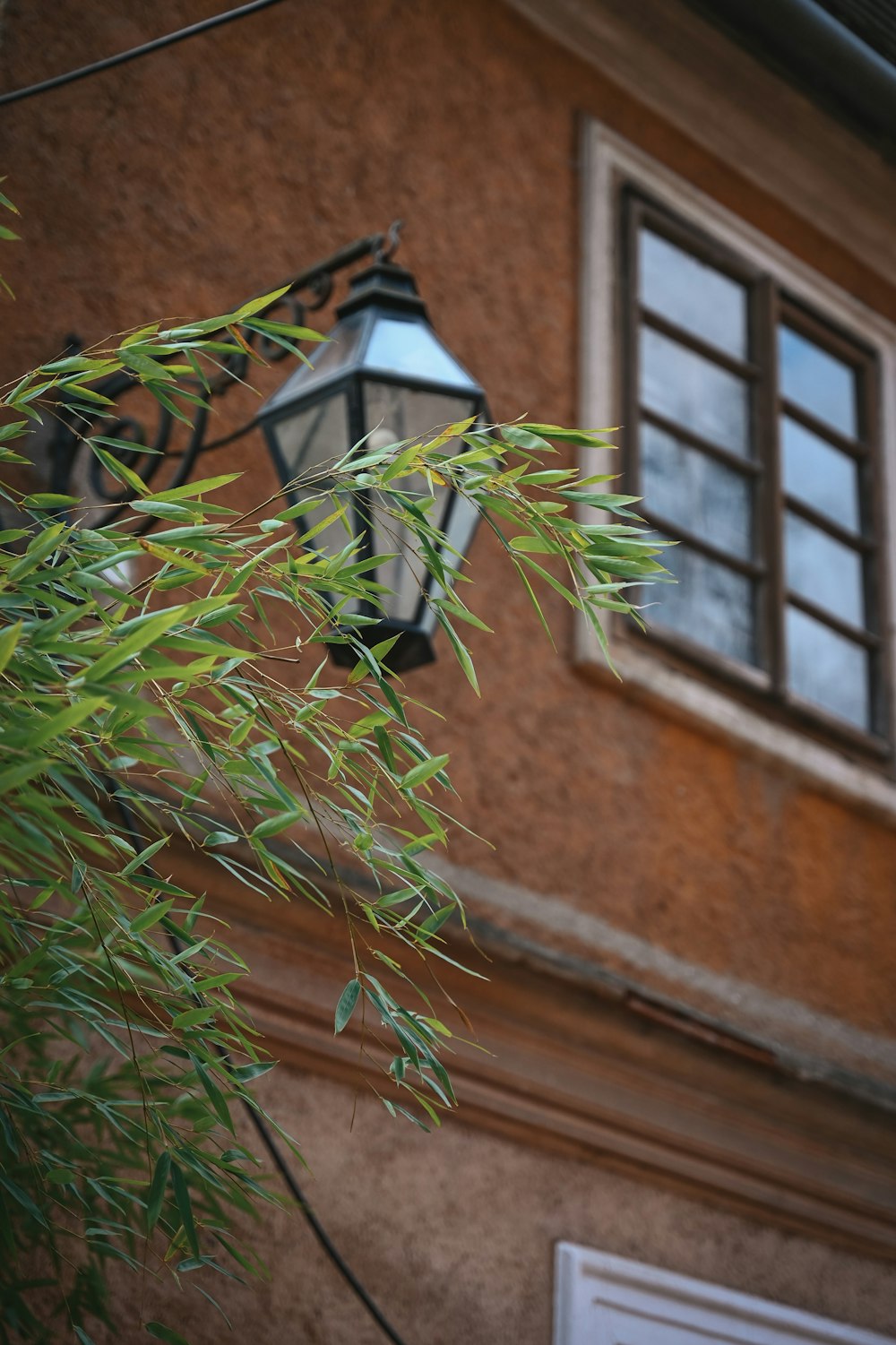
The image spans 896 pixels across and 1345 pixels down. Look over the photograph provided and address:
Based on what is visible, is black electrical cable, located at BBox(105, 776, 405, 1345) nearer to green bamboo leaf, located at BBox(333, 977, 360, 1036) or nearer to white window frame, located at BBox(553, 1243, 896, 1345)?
white window frame, located at BBox(553, 1243, 896, 1345)

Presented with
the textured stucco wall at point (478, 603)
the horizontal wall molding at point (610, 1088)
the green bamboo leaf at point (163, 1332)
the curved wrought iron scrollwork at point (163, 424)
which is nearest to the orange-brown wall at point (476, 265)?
the textured stucco wall at point (478, 603)

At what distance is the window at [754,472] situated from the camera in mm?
4953

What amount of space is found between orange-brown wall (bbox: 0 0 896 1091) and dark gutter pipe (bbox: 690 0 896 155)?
741 mm

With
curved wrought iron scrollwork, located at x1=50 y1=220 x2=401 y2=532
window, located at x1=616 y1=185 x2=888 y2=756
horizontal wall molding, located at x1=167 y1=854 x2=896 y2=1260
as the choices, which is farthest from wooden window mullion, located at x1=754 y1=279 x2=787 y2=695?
curved wrought iron scrollwork, located at x1=50 y1=220 x2=401 y2=532

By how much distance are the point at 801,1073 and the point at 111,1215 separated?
208cm

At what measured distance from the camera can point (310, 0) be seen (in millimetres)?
4527

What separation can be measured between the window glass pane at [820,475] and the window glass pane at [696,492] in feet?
1.00

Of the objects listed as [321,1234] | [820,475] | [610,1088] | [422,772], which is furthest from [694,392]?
[422,772]

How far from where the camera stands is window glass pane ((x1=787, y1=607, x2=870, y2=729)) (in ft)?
16.9

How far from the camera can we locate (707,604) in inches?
195

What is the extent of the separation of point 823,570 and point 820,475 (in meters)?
0.36

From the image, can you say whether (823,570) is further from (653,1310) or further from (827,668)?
(653,1310)

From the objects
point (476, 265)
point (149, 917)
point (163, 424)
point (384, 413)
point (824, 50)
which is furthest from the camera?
point (476, 265)

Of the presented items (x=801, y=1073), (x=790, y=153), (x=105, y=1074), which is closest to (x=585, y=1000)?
(x=801, y=1073)
